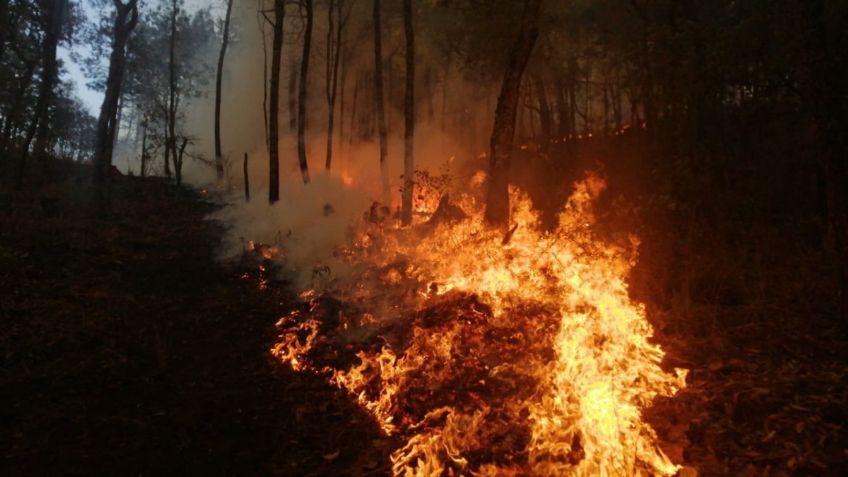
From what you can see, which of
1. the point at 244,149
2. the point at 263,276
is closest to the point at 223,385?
the point at 263,276

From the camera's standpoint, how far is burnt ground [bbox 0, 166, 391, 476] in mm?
5238

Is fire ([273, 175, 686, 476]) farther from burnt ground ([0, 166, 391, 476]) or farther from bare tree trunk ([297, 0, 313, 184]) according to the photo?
bare tree trunk ([297, 0, 313, 184])

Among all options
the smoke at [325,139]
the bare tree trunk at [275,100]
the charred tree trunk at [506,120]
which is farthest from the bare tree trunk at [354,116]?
the charred tree trunk at [506,120]

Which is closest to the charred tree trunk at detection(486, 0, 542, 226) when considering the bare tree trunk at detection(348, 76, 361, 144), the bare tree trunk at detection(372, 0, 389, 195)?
the bare tree trunk at detection(372, 0, 389, 195)

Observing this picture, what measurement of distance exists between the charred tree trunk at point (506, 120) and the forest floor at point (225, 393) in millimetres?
4225

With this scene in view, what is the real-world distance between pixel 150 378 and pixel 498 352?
15.5 ft

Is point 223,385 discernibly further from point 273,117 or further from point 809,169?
point 809,169

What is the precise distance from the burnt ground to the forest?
4 cm

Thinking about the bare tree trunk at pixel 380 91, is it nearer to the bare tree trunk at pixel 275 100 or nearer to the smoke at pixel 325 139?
the smoke at pixel 325 139

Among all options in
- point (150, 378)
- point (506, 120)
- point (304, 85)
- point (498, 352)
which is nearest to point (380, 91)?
point (304, 85)

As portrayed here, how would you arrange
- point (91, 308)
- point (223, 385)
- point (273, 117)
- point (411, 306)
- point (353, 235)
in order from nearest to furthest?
1. point (223, 385)
2. point (411, 306)
3. point (91, 308)
4. point (353, 235)
5. point (273, 117)

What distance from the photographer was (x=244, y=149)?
3788cm

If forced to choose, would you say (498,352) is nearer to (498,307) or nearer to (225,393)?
(498,307)

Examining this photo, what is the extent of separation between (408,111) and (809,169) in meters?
10.1
